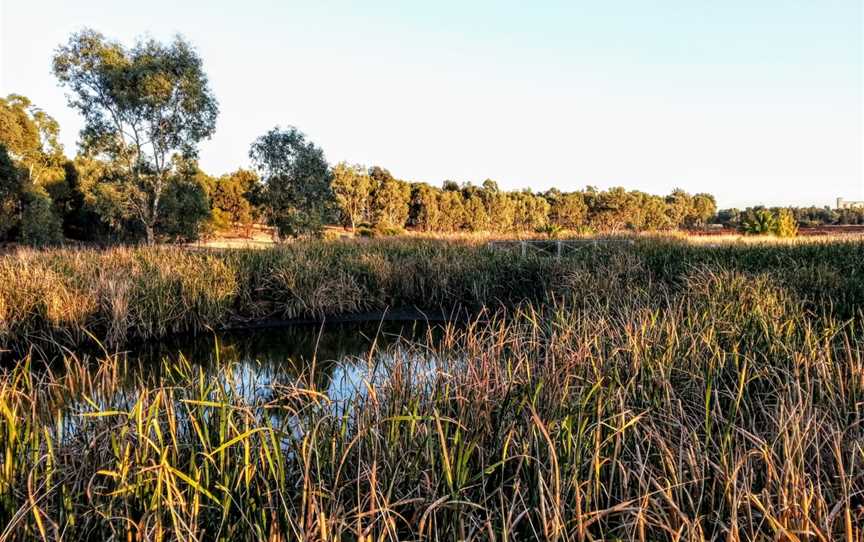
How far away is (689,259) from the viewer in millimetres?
9375

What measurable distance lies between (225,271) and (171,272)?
2.88 feet

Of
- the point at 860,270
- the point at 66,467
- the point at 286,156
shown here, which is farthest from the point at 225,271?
the point at 286,156

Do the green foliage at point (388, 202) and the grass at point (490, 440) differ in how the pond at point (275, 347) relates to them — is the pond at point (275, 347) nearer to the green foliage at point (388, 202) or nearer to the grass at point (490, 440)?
the grass at point (490, 440)

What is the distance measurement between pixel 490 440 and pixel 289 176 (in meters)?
23.1

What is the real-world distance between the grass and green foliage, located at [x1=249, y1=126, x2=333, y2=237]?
17028 millimetres

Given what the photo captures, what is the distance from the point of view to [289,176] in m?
23.8

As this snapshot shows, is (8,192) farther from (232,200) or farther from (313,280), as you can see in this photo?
(313,280)

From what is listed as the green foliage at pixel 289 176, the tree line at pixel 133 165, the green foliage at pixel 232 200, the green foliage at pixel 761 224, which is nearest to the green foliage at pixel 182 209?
the tree line at pixel 133 165

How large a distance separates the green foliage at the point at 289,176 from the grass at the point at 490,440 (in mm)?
17028

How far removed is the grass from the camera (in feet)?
5.64

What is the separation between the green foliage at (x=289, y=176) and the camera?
77.2 ft

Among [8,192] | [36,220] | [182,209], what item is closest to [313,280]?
[182,209]

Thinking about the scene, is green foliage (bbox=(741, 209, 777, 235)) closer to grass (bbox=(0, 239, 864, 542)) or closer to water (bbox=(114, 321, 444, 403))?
grass (bbox=(0, 239, 864, 542))

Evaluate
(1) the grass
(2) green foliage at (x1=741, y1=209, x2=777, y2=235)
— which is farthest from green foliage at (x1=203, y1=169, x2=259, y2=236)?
(2) green foliage at (x1=741, y1=209, x2=777, y2=235)
